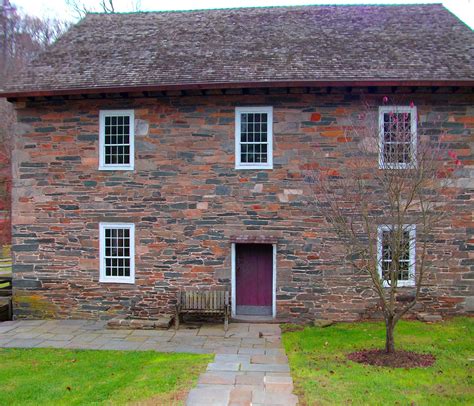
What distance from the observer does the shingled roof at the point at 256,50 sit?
10930mm

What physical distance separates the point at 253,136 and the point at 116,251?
4.37 m

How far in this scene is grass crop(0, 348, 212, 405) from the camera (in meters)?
6.38

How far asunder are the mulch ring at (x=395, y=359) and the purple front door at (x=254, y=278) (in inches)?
136

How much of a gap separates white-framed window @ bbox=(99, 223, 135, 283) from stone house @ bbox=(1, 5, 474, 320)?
35 millimetres

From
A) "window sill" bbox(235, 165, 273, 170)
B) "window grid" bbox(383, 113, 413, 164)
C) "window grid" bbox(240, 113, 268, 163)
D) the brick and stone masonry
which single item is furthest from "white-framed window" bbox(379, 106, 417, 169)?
"window grid" bbox(240, 113, 268, 163)

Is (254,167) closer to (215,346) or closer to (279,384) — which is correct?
(215,346)

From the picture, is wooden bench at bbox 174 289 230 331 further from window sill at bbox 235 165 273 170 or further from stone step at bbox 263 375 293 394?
stone step at bbox 263 375 293 394

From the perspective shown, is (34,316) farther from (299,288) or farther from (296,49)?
(296,49)

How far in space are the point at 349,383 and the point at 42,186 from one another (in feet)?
28.2

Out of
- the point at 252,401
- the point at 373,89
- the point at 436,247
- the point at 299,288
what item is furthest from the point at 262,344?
the point at 373,89

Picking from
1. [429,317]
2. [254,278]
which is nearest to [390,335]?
[429,317]

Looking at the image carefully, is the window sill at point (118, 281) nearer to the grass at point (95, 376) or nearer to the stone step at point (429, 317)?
the grass at point (95, 376)

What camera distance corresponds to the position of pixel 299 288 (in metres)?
11.0

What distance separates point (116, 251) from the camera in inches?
455
